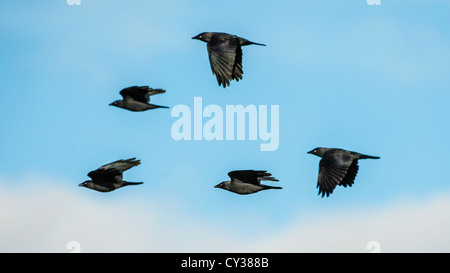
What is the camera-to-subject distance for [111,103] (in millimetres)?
26578

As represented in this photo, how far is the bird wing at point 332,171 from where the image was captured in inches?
1004

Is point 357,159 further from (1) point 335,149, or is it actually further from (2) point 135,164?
(2) point 135,164

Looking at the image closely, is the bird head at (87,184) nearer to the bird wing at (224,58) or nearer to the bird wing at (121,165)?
the bird wing at (121,165)

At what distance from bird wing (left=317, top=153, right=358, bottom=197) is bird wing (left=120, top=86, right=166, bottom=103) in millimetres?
4933

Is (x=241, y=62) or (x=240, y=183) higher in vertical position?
(x=241, y=62)

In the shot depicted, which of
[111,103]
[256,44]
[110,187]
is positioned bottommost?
[110,187]

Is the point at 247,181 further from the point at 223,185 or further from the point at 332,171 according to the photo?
the point at 332,171

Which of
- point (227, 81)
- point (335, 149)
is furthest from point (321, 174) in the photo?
point (227, 81)

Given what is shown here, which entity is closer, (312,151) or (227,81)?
(227,81)

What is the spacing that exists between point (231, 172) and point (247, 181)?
52 centimetres

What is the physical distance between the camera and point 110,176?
26.5m

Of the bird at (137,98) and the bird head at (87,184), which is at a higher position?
the bird at (137,98)

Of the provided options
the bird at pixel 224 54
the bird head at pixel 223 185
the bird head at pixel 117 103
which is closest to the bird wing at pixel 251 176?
the bird head at pixel 223 185

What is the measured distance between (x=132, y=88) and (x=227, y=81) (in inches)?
104
